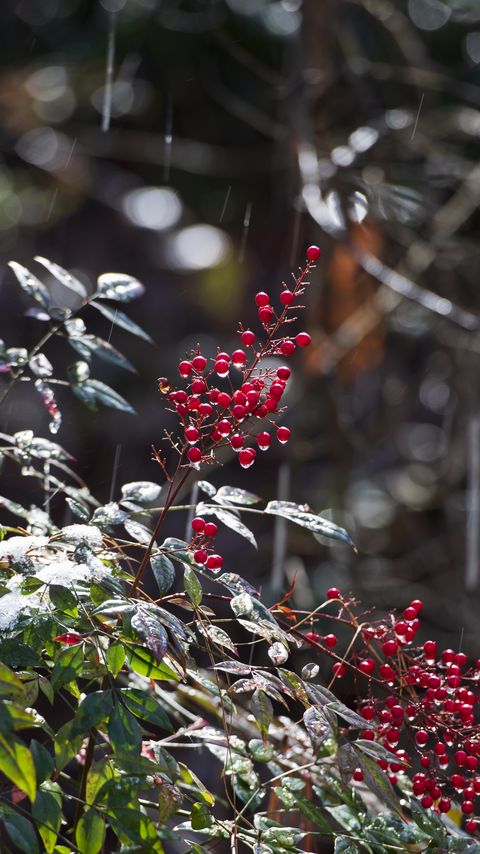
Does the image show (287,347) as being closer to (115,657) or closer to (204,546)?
(204,546)

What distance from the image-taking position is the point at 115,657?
603 millimetres

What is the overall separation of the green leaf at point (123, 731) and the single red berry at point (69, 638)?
55 millimetres

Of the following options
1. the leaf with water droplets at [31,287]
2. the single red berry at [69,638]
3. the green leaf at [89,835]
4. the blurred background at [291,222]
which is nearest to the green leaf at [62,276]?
the leaf with water droplets at [31,287]

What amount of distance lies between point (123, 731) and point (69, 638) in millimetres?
74

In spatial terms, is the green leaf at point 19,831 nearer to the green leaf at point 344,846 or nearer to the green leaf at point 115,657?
the green leaf at point 115,657

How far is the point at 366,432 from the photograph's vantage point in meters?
3.22

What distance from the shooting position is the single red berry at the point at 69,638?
0.61 m

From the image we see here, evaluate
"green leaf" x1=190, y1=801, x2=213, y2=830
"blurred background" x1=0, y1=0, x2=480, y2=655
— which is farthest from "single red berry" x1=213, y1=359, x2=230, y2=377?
"blurred background" x1=0, y1=0, x2=480, y2=655

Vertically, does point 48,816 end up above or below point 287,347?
below

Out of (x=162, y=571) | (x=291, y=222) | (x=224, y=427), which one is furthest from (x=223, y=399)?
(x=291, y=222)

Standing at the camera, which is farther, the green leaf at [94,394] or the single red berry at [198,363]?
the green leaf at [94,394]

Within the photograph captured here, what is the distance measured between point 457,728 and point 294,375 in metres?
1.81

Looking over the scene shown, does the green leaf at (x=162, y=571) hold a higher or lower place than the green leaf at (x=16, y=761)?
higher

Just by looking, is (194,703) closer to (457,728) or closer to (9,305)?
(457,728)
